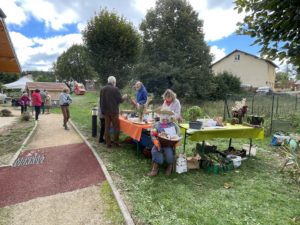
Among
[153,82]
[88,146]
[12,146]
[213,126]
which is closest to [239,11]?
[213,126]

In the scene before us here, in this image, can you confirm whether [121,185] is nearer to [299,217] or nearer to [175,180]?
[175,180]

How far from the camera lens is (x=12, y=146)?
761 cm

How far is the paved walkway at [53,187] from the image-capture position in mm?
3746

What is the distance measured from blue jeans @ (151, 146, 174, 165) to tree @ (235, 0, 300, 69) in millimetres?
3001

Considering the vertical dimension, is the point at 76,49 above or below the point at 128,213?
above

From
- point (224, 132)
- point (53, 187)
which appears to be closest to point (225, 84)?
point (224, 132)

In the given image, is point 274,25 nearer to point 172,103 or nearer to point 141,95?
point 172,103

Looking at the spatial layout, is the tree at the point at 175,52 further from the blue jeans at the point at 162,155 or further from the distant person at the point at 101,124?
the blue jeans at the point at 162,155

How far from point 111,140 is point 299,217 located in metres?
5.29

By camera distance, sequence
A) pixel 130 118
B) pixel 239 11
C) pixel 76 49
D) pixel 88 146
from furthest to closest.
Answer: pixel 76 49, pixel 88 146, pixel 130 118, pixel 239 11

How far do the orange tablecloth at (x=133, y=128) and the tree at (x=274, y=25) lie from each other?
3.59 m

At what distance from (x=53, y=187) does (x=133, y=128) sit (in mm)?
2279

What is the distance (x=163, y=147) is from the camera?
530 cm

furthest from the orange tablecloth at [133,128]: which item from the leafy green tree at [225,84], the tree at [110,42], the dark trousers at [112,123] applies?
the leafy green tree at [225,84]
